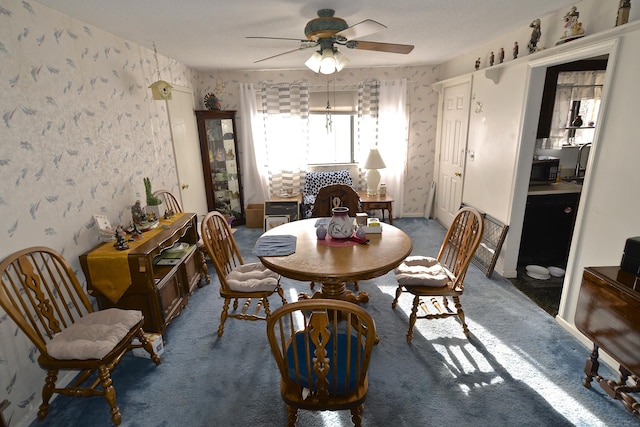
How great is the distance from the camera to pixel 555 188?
338 cm

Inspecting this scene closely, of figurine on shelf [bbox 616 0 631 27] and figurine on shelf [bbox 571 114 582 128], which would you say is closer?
figurine on shelf [bbox 616 0 631 27]

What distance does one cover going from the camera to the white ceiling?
83.6 inches

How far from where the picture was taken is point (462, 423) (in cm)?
174

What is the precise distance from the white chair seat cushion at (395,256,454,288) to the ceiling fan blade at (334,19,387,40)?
1629 millimetres

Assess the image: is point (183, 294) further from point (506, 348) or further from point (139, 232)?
point (506, 348)

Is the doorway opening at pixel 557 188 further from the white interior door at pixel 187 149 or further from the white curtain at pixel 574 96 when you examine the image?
the white interior door at pixel 187 149

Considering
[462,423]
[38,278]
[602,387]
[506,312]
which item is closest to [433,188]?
[506,312]

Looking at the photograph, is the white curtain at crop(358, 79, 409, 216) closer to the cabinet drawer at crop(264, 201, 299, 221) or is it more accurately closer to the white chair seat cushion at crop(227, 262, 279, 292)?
the cabinet drawer at crop(264, 201, 299, 221)

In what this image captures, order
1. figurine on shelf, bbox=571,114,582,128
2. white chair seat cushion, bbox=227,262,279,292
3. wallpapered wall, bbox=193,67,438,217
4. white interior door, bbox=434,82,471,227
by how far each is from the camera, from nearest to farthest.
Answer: white chair seat cushion, bbox=227,262,279,292
figurine on shelf, bbox=571,114,582,128
white interior door, bbox=434,82,471,227
wallpapered wall, bbox=193,67,438,217

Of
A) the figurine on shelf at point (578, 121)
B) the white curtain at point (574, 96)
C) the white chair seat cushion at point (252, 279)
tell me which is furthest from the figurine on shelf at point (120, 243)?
the figurine on shelf at point (578, 121)

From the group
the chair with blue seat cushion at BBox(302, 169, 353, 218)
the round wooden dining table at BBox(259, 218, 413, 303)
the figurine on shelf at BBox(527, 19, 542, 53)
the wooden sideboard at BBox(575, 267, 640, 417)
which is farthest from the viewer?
the chair with blue seat cushion at BBox(302, 169, 353, 218)

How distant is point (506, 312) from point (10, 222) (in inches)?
137

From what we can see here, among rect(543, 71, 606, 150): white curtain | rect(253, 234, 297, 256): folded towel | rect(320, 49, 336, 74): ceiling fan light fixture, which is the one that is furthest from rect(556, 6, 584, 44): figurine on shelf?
rect(253, 234, 297, 256): folded towel

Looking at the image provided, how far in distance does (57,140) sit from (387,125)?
405cm
